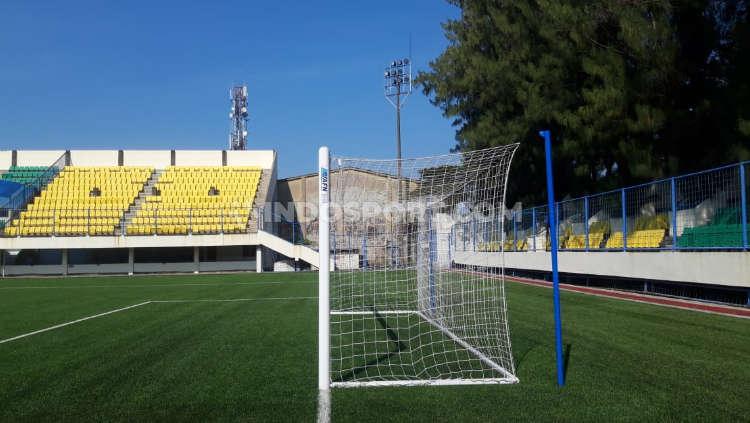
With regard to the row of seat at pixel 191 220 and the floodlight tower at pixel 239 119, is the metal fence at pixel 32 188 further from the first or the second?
the floodlight tower at pixel 239 119

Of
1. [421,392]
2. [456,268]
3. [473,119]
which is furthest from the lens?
[473,119]

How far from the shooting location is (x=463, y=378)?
5.26m

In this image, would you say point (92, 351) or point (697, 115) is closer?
point (92, 351)

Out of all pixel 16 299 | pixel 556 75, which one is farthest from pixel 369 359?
pixel 556 75

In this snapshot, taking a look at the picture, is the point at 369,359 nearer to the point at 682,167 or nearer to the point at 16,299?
the point at 16,299

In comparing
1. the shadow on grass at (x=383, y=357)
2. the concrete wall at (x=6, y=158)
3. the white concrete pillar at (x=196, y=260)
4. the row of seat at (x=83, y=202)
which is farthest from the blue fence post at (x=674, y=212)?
the concrete wall at (x=6, y=158)

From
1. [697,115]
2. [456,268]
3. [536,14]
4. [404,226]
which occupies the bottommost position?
[456,268]

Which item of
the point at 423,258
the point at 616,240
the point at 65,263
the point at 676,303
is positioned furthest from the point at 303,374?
the point at 65,263

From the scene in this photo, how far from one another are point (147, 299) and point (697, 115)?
47.8ft

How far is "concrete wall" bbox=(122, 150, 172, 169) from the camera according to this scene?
122 ft

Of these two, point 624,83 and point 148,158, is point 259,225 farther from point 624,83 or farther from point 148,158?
point 624,83

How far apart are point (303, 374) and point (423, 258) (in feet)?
11.8

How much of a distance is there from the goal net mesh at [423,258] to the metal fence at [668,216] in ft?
15.7

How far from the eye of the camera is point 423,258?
8.62 m
